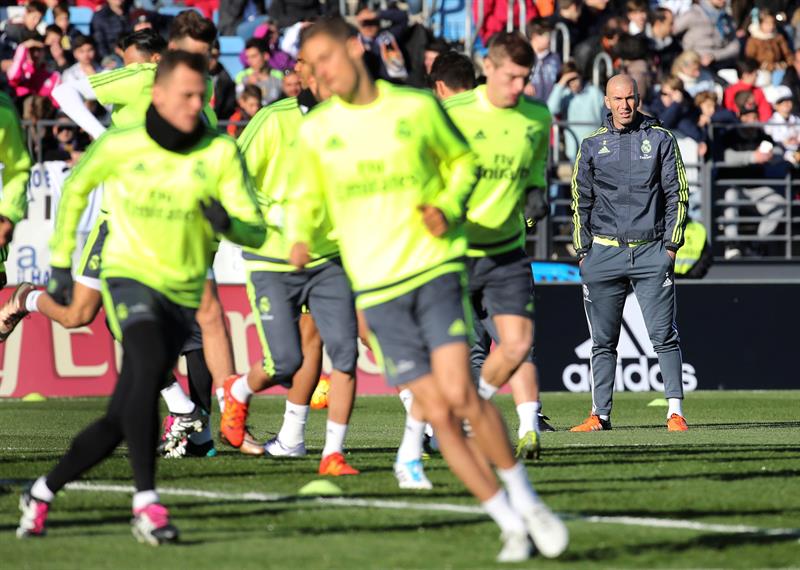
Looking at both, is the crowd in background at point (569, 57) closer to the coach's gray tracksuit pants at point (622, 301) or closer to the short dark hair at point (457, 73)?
the coach's gray tracksuit pants at point (622, 301)

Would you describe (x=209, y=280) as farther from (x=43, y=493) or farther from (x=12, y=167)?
(x=43, y=493)

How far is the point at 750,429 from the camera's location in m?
12.9

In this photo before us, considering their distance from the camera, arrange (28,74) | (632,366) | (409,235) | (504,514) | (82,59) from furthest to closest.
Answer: (28,74)
(82,59)
(632,366)
(409,235)
(504,514)

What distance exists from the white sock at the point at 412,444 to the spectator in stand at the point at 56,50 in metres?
13.3

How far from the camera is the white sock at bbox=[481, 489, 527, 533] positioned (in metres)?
6.33

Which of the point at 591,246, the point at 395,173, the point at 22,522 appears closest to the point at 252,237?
the point at 395,173

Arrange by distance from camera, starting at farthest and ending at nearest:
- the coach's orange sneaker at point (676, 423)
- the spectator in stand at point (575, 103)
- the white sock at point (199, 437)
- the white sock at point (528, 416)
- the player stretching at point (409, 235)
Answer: the spectator in stand at point (575, 103)
the coach's orange sneaker at point (676, 423)
the white sock at point (199, 437)
the white sock at point (528, 416)
the player stretching at point (409, 235)

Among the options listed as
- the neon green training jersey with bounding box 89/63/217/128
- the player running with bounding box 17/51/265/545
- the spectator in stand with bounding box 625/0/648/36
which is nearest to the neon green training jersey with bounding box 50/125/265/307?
the player running with bounding box 17/51/265/545

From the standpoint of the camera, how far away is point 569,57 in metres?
22.7

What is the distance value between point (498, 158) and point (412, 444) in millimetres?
1719

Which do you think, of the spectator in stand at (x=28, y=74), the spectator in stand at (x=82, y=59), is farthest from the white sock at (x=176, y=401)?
the spectator in stand at (x=28, y=74)

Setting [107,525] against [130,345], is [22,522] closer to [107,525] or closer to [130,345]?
[107,525]

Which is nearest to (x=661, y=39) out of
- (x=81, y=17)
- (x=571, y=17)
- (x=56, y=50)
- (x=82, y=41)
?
(x=571, y=17)

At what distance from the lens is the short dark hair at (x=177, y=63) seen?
7.22m
